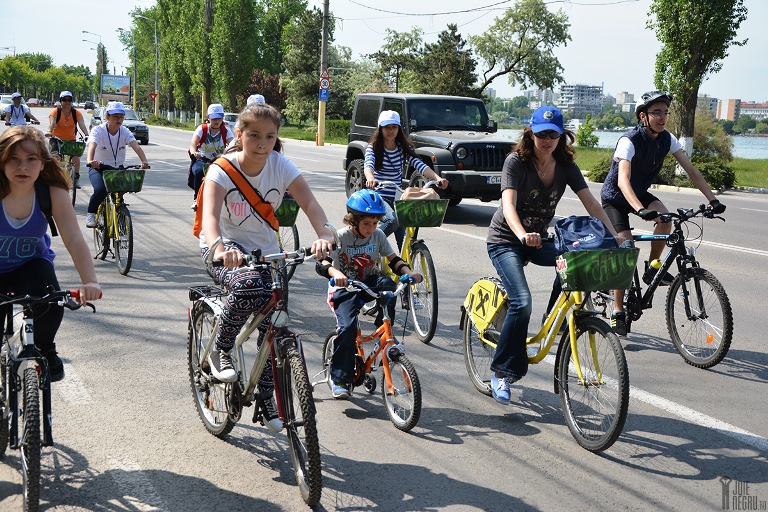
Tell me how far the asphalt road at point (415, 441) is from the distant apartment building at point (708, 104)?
26.3 m

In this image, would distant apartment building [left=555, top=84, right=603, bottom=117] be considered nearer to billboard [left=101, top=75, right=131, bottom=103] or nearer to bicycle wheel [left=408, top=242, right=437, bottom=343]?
bicycle wheel [left=408, top=242, right=437, bottom=343]

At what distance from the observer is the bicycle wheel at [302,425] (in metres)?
3.72

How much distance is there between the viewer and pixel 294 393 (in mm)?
3889

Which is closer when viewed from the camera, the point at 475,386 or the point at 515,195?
the point at 515,195

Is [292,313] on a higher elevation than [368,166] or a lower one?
lower

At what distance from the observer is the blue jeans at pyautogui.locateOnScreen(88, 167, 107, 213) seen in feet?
33.3

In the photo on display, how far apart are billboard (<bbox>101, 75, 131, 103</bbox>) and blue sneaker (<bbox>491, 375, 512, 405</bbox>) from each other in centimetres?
12052

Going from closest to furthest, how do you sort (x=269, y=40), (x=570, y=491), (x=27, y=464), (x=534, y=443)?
(x=27, y=464)
(x=570, y=491)
(x=534, y=443)
(x=269, y=40)

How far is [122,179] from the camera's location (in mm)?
9578

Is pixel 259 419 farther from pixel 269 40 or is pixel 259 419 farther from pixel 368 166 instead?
pixel 269 40

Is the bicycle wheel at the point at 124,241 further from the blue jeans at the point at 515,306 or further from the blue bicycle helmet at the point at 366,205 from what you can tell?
the blue jeans at the point at 515,306

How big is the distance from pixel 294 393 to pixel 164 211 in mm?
11447

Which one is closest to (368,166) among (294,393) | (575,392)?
(575,392)

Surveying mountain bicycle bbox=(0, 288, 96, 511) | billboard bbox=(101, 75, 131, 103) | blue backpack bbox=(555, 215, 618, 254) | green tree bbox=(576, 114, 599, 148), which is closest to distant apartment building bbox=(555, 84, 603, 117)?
green tree bbox=(576, 114, 599, 148)
